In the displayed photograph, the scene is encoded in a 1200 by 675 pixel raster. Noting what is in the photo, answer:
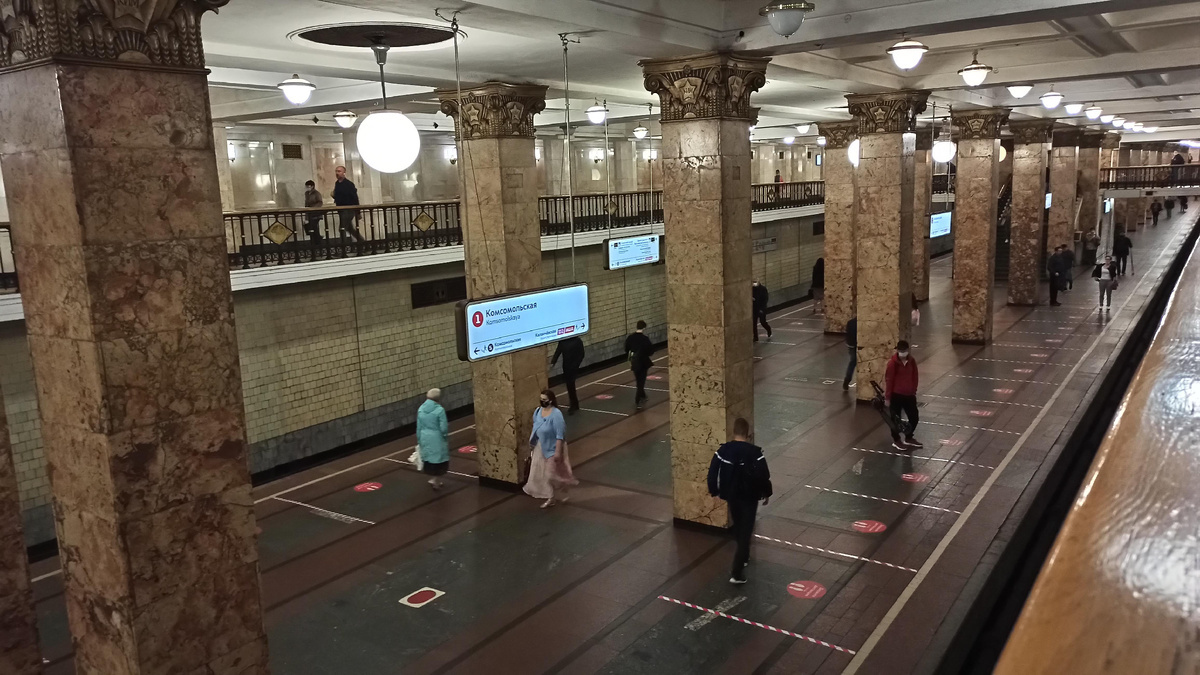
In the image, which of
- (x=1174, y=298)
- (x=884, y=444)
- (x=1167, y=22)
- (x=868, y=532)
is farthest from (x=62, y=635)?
(x=1167, y=22)

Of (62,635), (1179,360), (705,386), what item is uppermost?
(1179,360)

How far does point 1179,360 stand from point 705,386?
25.1ft

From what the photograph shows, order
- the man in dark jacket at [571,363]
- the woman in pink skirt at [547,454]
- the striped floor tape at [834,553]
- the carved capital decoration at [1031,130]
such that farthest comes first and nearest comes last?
the carved capital decoration at [1031,130]
the man in dark jacket at [571,363]
the woman in pink skirt at [547,454]
the striped floor tape at [834,553]

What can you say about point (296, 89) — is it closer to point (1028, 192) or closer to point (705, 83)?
point (705, 83)

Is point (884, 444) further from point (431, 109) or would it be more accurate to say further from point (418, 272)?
point (431, 109)

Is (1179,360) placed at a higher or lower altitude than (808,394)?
higher

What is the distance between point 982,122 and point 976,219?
1.91 metres

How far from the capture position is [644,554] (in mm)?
8672

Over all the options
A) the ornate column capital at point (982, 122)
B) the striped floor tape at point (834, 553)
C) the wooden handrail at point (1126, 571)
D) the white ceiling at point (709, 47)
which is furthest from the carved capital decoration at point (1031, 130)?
the wooden handrail at point (1126, 571)

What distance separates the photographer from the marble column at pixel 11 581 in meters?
5.48

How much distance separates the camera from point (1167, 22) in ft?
31.7

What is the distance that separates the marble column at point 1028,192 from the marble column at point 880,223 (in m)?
8.71

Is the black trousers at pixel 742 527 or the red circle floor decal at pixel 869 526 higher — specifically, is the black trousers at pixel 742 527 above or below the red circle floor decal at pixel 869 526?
above

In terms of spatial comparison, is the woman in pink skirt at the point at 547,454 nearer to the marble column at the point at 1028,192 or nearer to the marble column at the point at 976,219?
the marble column at the point at 976,219
